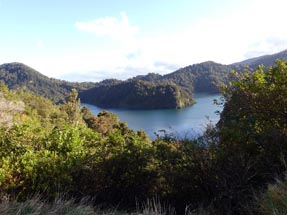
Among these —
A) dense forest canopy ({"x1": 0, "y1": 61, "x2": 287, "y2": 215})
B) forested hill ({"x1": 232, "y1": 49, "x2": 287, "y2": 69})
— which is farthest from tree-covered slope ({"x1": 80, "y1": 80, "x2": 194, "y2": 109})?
dense forest canopy ({"x1": 0, "y1": 61, "x2": 287, "y2": 215})

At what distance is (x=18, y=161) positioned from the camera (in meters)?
4.93

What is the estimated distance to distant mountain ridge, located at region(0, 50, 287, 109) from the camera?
282ft

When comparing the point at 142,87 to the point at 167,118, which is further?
the point at 142,87

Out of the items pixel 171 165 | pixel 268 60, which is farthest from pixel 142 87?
pixel 171 165

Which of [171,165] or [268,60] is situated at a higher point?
[268,60]

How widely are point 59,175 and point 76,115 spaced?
81.2 ft

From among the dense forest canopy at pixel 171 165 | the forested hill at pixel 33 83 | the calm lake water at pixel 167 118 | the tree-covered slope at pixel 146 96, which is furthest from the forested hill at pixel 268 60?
the forested hill at pixel 33 83

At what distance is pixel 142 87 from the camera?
8931cm

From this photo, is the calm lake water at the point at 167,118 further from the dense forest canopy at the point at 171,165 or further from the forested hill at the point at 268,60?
the dense forest canopy at the point at 171,165

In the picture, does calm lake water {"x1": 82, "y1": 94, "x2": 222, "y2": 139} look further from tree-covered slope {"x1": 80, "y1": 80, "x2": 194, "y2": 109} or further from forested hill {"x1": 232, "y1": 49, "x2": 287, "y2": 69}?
forested hill {"x1": 232, "y1": 49, "x2": 287, "y2": 69}

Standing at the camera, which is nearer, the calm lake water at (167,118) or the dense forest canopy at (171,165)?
the dense forest canopy at (171,165)

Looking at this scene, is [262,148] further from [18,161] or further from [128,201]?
[18,161]

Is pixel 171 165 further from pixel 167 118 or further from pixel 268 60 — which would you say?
pixel 268 60

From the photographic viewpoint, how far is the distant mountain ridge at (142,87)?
85938 millimetres
